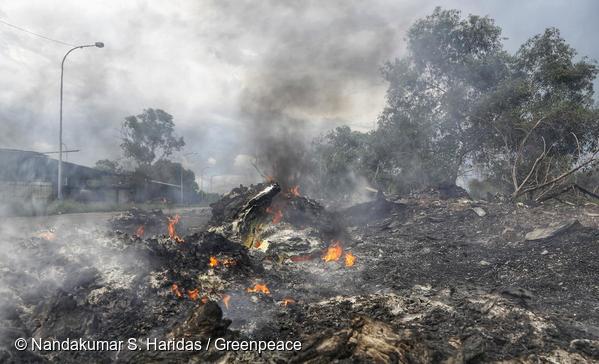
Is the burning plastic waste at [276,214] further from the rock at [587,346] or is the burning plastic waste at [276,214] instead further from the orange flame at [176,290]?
the rock at [587,346]

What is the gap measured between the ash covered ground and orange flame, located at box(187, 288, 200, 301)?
0.11ft

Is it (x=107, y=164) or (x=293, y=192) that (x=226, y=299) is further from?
(x=107, y=164)

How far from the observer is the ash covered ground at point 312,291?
4.42 meters

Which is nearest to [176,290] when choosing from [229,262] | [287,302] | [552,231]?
[229,262]

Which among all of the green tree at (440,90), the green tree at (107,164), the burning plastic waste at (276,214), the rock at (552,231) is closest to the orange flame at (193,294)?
the burning plastic waste at (276,214)

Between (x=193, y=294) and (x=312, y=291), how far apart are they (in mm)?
2260

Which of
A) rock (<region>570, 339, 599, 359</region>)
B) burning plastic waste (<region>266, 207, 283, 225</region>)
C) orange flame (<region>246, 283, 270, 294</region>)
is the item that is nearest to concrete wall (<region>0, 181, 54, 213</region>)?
burning plastic waste (<region>266, 207, 283, 225</region>)

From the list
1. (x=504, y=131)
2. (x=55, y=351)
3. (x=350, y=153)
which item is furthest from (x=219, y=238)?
(x=350, y=153)

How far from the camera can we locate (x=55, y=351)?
475 cm

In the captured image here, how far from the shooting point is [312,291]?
703 cm

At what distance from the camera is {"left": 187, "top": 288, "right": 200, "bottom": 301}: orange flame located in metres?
6.12

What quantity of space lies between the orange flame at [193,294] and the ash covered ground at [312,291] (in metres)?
0.03

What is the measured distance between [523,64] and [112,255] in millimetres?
23555

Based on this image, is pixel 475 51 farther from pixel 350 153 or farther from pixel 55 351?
pixel 55 351
